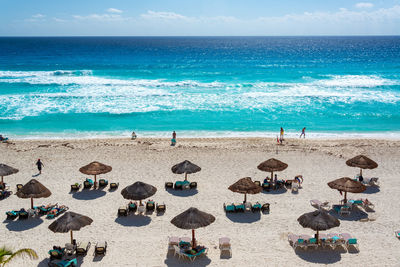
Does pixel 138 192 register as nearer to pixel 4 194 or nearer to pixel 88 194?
pixel 88 194

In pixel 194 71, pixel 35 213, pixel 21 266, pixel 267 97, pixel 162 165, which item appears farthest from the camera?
pixel 194 71

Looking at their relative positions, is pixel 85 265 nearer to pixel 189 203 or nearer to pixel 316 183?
pixel 189 203

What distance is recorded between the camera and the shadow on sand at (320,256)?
35.9 ft

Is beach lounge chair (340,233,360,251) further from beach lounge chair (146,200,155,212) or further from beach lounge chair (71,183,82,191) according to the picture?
beach lounge chair (71,183,82,191)

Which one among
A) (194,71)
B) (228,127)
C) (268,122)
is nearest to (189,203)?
(228,127)

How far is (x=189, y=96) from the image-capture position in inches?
1503

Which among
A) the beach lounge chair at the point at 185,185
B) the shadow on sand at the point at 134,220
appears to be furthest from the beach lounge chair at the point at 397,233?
the shadow on sand at the point at 134,220

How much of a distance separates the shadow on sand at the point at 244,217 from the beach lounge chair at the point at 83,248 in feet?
17.4

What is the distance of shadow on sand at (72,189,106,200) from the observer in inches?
597

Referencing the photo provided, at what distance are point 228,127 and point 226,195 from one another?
42.9ft

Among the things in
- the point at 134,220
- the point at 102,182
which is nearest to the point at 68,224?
the point at 134,220

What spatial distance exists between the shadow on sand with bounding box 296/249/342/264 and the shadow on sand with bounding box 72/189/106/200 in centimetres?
879

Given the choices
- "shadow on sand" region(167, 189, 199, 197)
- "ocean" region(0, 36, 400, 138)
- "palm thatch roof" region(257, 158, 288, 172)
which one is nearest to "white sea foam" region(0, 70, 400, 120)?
"ocean" region(0, 36, 400, 138)

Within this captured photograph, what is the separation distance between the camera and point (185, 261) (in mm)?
10906
